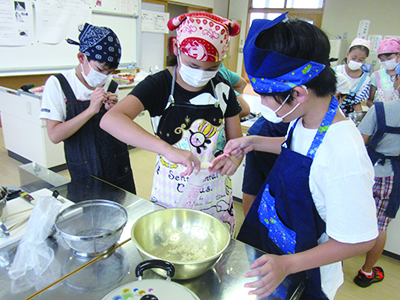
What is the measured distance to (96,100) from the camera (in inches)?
59.5

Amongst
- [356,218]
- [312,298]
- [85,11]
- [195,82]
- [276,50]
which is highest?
[85,11]

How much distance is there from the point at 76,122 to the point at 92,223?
2.11 ft

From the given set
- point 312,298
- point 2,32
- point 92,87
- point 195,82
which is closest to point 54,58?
point 2,32

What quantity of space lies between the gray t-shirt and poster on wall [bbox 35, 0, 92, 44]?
13.3ft

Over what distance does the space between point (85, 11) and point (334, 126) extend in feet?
14.9

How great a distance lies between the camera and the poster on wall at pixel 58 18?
12.4 ft

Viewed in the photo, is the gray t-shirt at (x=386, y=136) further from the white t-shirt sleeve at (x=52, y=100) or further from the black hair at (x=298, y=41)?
the white t-shirt sleeve at (x=52, y=100)

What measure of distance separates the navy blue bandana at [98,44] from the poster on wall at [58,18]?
293cm

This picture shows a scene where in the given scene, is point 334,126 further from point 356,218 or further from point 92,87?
point 92,87

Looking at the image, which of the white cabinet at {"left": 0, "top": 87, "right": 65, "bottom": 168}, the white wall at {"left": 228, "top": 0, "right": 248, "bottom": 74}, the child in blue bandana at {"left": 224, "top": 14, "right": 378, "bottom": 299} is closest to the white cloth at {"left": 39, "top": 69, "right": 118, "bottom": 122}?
the child in blue bandana at {"left": 224, "top": 14, "right": 378, "bottom": 299}

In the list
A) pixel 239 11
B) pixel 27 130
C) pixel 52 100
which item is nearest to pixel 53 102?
pixel 52 100

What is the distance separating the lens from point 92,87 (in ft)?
5.45

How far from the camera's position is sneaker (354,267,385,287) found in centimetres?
209

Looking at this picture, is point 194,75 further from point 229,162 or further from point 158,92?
point 229,162
